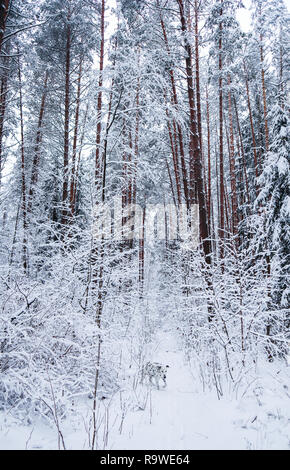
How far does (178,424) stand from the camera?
10.0 feet

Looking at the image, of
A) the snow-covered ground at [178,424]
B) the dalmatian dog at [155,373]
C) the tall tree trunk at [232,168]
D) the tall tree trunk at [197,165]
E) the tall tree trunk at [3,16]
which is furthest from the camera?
the tall tree trunk at [232,168]

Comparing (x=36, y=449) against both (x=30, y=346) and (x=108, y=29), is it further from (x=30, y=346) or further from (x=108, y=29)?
(x=108, y=29)

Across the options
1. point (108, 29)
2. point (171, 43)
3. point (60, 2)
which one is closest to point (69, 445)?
point (171, 43)

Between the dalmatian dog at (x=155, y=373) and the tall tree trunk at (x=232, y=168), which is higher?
the tall tree trunk at (x=232, y=168)

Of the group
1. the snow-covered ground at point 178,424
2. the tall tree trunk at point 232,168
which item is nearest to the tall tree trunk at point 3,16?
the snow-covered ground at point 178,424

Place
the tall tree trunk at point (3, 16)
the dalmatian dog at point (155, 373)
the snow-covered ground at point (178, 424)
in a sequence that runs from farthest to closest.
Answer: the dalmatian dog at point (155, 373) → the tall tree trunk at point (3, 16) → the snow-covered ground at point (178, 424)

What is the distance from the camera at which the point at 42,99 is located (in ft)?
37.7

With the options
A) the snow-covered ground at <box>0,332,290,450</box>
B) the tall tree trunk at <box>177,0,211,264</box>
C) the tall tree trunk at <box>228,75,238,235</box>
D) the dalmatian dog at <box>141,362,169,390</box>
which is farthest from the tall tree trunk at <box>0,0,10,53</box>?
the tall tree trunk at <box>228,75,238,235</box>

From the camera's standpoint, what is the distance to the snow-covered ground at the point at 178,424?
260 centimetres

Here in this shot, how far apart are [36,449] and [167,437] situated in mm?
1383

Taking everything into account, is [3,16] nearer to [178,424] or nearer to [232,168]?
[178,424]

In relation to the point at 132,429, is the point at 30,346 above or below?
above

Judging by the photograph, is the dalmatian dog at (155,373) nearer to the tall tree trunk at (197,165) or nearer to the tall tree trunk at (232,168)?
the tall tree trunk at (197,165)
